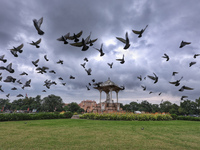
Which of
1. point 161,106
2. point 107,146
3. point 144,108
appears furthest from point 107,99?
point 161,106

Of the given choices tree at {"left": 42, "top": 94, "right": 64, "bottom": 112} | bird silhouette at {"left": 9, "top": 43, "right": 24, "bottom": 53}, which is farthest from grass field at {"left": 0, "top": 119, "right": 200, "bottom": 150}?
tree at {"left": 42, "top": 94, "right": 64, "bottom": 112}

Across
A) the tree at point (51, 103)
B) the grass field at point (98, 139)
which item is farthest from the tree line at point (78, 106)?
the grass field at point (98, 139)

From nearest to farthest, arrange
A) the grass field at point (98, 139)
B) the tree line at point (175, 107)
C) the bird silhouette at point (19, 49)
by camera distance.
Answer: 1. the grass field at point (98, 139)
2. the bird silhouette at point (19, 49)
3. the tree line at point (175, 107)

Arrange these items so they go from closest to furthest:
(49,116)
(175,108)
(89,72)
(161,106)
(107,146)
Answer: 1. (107,146)
2. (89,72)
3. (49,116)
4. (175,108)
5. (161,106)

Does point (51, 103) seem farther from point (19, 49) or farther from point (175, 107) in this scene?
point (175, 107)

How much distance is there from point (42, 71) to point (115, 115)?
10.7 m

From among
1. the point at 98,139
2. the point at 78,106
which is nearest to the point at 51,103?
the point at 78,106

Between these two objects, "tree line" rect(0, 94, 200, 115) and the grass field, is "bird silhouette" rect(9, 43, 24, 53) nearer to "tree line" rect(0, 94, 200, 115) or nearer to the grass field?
the grass field

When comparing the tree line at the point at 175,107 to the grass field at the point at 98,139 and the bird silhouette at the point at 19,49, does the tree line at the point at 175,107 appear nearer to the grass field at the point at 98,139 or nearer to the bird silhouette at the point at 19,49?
the grass field at the point at 98,139

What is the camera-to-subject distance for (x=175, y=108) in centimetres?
5453

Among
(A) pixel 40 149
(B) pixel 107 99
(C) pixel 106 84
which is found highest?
(C) pixel 106 84

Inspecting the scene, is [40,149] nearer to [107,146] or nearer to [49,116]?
[107,146]

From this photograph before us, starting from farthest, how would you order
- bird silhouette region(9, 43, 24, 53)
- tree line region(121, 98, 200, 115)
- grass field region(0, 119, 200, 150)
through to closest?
tree line region(121, 98, 200, 115)
bird silhouette region(9, 43, 24, 53)
grass field region(0, 119, 200, 150)

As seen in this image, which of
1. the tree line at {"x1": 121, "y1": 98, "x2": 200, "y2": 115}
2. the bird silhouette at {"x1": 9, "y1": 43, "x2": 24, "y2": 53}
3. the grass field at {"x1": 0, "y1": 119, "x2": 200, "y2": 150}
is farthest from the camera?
the tree line at {"x1": 121, "y1": 98, "x2": 200, "y2": 115}
